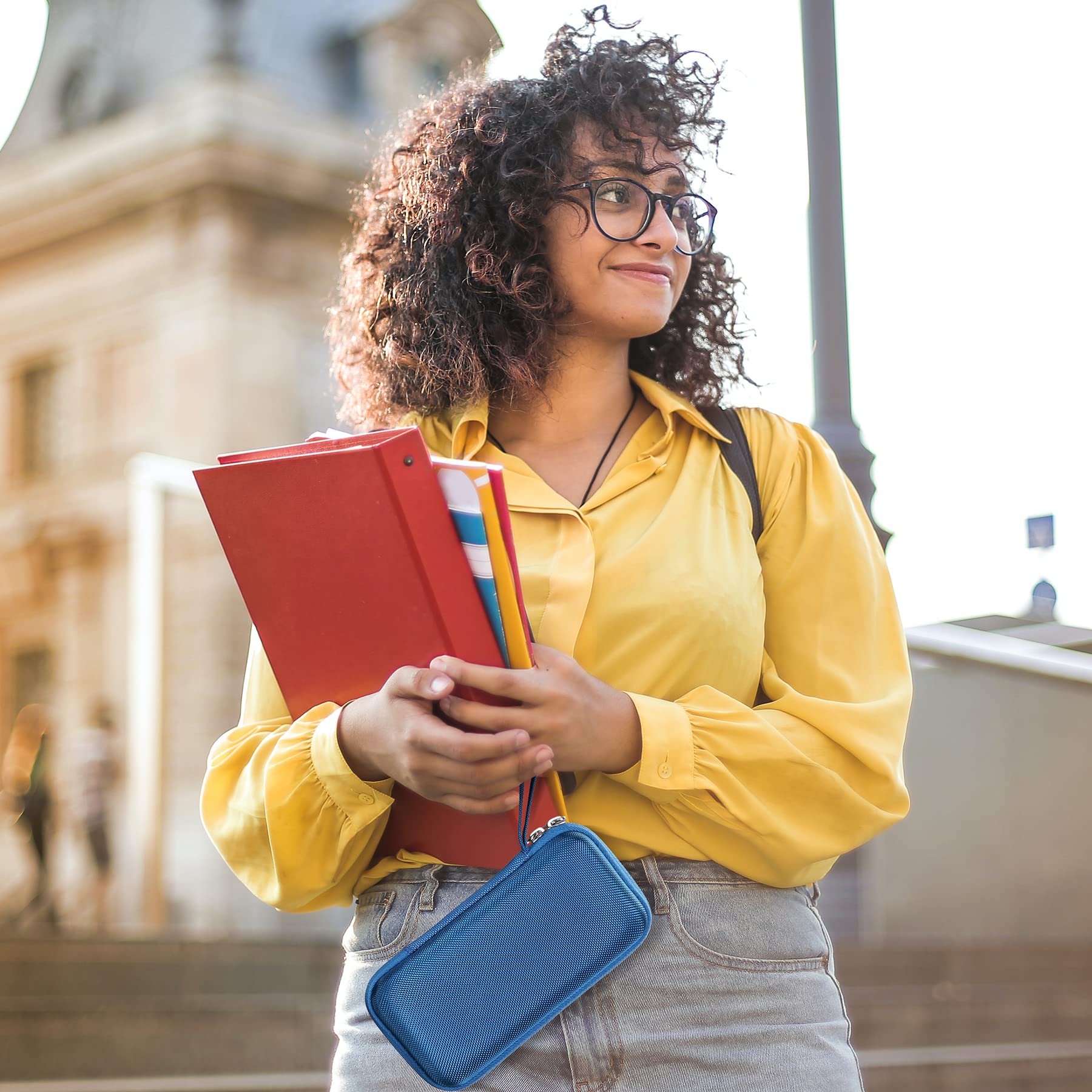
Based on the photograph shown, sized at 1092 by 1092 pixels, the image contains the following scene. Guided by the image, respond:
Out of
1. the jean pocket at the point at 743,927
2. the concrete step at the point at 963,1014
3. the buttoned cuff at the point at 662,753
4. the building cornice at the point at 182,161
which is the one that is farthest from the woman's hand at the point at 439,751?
the building cornice at the point at 182,161

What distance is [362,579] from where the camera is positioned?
1586 mm

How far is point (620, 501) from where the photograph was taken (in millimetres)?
1809

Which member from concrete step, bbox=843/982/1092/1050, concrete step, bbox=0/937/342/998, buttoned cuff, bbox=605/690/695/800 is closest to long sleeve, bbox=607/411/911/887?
buttoned cuff, bbox=605/690/695/800

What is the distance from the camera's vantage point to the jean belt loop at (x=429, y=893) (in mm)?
1671

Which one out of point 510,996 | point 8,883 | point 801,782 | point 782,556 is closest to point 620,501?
point 782,556

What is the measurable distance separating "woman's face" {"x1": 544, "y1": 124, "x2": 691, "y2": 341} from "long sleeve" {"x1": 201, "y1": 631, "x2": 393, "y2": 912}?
2.10 feet

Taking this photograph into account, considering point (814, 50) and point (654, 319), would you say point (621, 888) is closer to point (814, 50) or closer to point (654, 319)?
point (654, 319)

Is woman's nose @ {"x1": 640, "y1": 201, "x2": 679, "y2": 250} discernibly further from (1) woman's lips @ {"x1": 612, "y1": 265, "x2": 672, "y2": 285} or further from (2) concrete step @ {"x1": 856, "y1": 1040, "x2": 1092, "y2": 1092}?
(2) concrete step @ {"x1": 856, "y1": 1040, "x2": 1092, "y2": 1092}

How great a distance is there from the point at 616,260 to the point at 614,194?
0.09 m

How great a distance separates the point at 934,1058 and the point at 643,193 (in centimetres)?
512

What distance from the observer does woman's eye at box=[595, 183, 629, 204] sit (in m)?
1.91

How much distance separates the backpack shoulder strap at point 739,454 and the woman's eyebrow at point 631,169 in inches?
12.1

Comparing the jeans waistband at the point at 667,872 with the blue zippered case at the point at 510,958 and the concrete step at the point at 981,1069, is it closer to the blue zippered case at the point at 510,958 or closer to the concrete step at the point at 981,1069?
the blue zippered case at the point at 510,958

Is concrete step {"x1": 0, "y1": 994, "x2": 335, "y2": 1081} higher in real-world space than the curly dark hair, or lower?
A: lower
